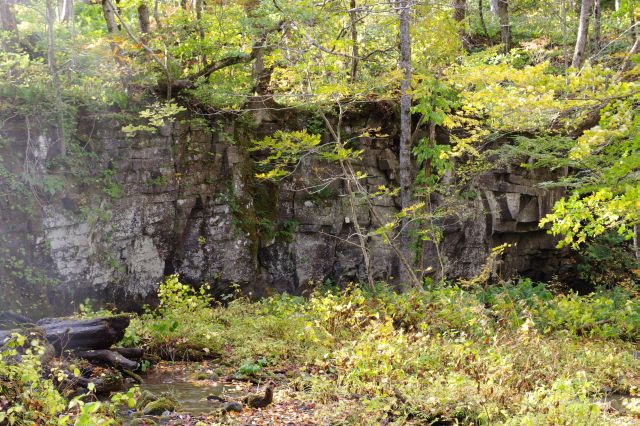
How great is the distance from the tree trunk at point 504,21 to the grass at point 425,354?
11.0m

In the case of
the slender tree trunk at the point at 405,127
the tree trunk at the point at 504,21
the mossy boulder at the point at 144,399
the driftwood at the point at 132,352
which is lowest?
the driftwood at the point at 132,352

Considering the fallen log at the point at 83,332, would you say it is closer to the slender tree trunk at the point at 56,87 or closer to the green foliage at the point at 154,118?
the green foliage at the point at 154,118

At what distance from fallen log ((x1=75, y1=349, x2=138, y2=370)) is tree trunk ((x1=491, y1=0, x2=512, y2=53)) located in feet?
49.3

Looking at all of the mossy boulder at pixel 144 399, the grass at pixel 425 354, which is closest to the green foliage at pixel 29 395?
the mossy boulder at pixel 144 399

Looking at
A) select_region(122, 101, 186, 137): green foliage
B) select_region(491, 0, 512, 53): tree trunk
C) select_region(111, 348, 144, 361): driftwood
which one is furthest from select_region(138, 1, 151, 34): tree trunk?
select_region(491, 0, 512, 53): tree trunk

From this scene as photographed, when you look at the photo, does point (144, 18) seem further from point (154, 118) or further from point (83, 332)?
point (83, 332)

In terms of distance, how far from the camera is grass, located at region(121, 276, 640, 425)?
5652 mm

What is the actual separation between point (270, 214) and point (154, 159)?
283cm

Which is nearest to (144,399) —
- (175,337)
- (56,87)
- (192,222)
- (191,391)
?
(191,391)

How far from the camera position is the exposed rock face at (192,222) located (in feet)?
33.8

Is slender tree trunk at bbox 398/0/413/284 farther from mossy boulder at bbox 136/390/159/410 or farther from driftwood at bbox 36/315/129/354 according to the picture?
mossy boulder at bbox 136/390/159/410

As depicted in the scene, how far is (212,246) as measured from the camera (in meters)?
12.2

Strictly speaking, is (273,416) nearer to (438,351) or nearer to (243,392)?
(243,392)

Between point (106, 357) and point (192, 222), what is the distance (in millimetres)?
5377
